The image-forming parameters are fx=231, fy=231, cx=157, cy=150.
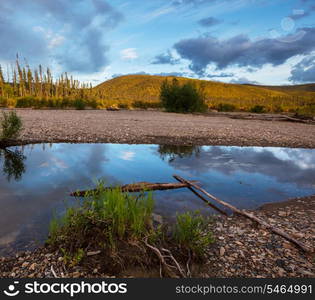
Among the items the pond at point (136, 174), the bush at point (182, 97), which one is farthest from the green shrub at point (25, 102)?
the pond at point (136, 174)

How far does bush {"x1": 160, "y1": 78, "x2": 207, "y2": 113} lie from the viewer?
32.7 meters

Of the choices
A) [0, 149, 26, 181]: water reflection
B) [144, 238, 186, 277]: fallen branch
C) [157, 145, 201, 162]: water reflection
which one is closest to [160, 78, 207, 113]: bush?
[157, 145, 201, 162]: water reflection

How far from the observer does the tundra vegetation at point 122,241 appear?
2930 mm

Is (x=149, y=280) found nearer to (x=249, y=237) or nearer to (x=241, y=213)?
(x=249, y=237)

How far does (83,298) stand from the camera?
230 centimetres

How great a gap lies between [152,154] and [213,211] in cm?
528

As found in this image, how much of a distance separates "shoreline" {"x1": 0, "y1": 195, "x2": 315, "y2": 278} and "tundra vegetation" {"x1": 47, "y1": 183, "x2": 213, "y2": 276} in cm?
10

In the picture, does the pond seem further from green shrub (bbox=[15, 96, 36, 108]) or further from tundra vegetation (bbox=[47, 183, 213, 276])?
green shrub (bbox=[15, 96, 36, 108])

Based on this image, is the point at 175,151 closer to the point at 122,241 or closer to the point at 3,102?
the point at 122,241

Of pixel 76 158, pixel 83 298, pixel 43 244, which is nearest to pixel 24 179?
pixel 76 158

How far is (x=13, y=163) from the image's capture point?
7832mm

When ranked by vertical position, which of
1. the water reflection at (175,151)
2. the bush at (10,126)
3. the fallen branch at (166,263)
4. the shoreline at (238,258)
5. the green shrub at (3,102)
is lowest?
the shoreline at (238,258)

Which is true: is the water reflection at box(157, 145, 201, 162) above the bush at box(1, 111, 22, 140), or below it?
below

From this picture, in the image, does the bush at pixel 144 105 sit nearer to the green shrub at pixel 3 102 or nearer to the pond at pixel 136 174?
the green shrub at pixel 3 102
